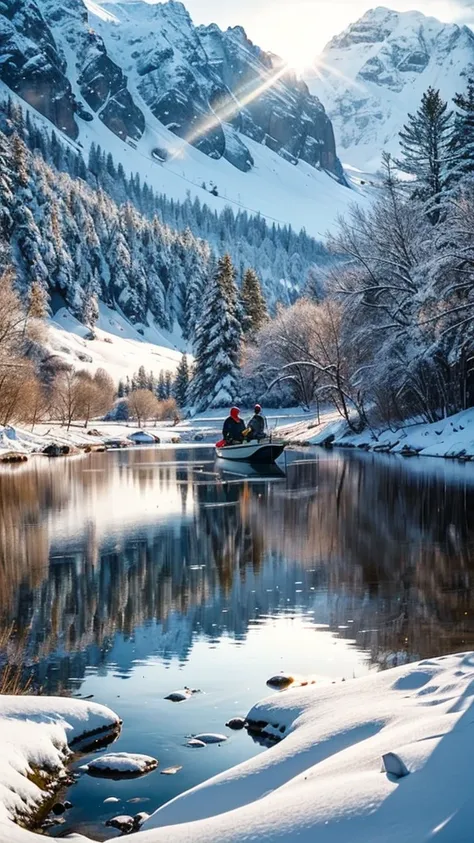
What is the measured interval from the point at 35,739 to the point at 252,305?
81075mm

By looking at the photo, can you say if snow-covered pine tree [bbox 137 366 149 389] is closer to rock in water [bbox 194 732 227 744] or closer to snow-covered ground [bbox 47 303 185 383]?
snow-covered ground [bbox 47 303 185 383]

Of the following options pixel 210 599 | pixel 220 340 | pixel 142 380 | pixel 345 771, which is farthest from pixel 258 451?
pixel 142 380

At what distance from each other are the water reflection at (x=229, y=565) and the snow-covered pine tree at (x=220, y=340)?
163 feet

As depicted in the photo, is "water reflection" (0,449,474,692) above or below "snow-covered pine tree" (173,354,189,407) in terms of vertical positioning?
below

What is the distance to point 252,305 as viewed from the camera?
283 feet

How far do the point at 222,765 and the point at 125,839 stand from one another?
1.56m

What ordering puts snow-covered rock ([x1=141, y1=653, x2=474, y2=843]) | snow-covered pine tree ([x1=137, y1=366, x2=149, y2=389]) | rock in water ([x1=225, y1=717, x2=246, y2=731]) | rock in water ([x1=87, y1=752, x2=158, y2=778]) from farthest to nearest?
snow-covered pine tree ([x1=137, y1=366, x2=149, y2=389]) < rock in water ([x1=225, y1=717, x2=246, y2=731]) < rock in water ([x1=87, y1=752, x2=158, y2=778]) < snow-covered rock ([x1=141, y1=653, x2=474, y2=843])

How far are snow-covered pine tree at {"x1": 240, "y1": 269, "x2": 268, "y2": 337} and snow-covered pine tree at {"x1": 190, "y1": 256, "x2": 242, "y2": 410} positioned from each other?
5043mm

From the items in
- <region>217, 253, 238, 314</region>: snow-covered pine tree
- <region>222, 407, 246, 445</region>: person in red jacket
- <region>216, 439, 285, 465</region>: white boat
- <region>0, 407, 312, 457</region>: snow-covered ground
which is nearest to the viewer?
<region>216, 439, 285, 465</region>: white boat

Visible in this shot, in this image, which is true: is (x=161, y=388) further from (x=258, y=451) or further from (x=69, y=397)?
(x=258, y=451)

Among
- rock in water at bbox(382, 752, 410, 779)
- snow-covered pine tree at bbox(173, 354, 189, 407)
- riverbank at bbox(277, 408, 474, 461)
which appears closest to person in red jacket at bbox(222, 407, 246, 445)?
riverbank at bbox(277, 408, 474, 461)

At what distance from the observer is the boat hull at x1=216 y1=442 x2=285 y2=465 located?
36406mm

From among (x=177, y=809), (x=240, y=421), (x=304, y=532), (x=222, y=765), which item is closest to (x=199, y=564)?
(x=304, y=532)

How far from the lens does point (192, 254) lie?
194m
